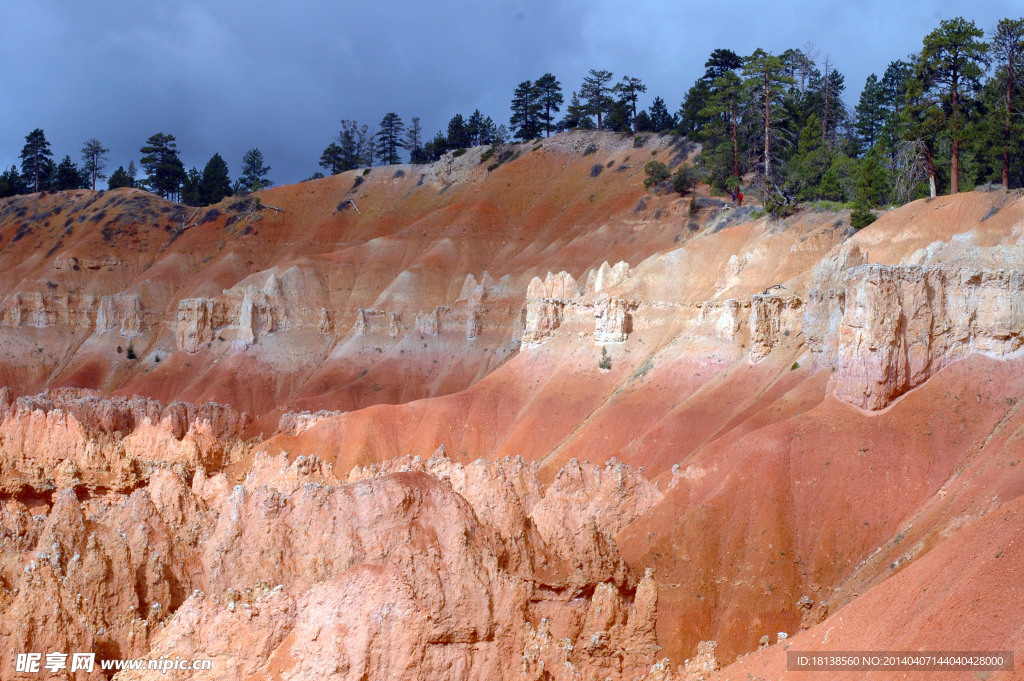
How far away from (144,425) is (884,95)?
67331mm

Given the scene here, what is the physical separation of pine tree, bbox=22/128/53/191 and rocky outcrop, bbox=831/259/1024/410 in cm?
11587

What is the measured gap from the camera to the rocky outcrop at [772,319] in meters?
41.0

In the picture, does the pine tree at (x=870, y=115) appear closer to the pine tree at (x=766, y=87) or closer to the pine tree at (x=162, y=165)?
the pine tree at (x=766, y=87)

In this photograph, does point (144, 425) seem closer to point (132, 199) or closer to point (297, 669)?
point (297, 669)

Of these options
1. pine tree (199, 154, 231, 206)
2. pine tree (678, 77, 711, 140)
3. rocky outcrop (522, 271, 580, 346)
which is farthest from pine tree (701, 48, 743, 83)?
→ pine tree (199, 154, 231, 206)

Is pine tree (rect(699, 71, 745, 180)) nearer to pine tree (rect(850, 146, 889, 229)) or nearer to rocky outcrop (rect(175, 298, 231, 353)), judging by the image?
pine tree (rect(850, 146, 889, 229))

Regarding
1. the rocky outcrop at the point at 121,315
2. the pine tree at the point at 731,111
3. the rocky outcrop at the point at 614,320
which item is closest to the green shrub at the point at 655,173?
the pine tree at the point at 731,111

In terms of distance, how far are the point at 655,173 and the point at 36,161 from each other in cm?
8714

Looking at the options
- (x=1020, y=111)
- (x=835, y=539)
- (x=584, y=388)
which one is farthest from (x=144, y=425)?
(x=1020, y=111)

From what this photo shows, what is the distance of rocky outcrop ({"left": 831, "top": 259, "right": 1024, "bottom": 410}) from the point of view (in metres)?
31.1

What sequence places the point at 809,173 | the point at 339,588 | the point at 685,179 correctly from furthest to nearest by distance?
1. the point at 685,179
2. the point at 809,173
3. the point at 339,588

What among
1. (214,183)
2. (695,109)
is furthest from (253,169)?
(695,109)

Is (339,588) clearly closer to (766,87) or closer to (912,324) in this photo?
(912,324)

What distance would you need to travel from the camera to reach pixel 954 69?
44.4m
